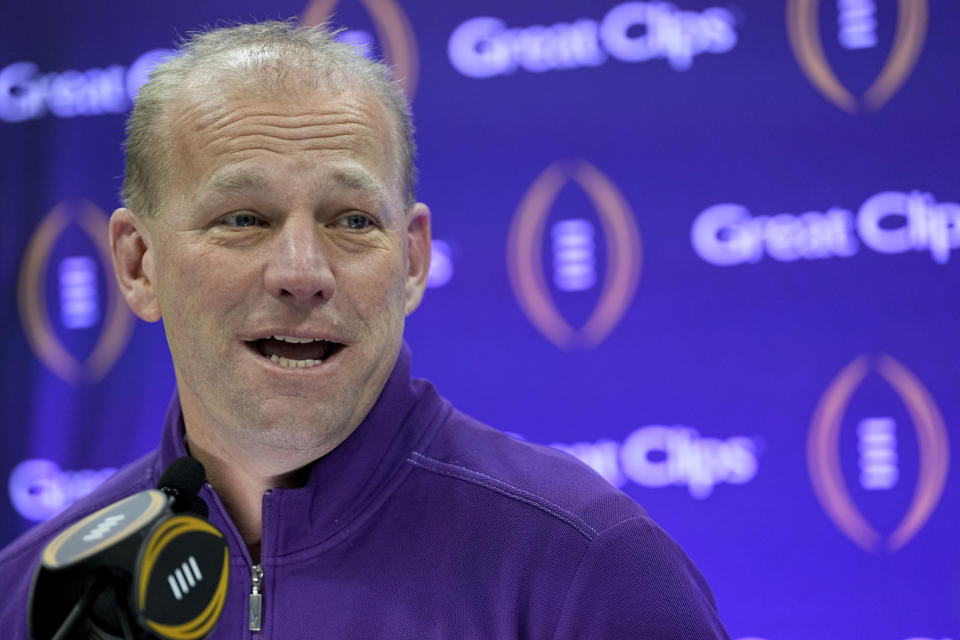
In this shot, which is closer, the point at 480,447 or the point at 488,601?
the point at 488,601

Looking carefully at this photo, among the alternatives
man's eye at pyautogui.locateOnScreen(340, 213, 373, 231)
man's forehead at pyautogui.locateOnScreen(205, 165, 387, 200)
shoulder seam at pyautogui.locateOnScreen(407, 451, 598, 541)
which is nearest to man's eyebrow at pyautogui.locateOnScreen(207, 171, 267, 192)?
man's forehead at pyautogui.locateOnScreen(205, 165, 387, 200)

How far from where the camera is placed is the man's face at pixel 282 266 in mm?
1399

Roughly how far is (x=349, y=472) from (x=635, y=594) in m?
0.43

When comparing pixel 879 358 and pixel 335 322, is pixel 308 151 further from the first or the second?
pixel 879 358

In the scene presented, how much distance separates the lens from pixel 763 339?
2.66m

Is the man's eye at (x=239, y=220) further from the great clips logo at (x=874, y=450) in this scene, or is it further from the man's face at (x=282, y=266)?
the great clips logo at (x=874, y=450)

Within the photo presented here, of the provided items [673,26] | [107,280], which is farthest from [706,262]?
[107,280]

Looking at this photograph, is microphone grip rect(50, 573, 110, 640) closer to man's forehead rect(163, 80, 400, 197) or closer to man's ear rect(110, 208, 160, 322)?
man's forehead rect(163, 80, 400, 197)

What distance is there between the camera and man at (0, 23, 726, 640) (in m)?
1.38

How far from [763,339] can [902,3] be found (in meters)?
0.90

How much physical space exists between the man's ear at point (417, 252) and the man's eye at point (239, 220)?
279mm

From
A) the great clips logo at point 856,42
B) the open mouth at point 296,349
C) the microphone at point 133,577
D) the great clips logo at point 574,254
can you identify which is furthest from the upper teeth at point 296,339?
the great clips logo at point 856,42

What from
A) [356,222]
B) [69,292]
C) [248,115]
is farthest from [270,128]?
[69,292]

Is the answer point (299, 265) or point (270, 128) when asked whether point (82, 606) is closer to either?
point (299, 265)
